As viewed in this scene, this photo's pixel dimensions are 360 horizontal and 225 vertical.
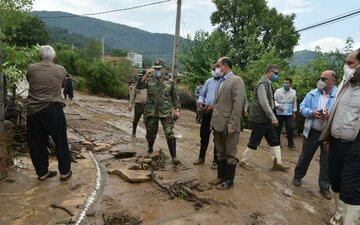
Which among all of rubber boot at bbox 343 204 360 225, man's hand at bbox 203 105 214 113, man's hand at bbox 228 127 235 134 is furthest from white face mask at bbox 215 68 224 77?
rubber boot at bbox 343 204 360 225

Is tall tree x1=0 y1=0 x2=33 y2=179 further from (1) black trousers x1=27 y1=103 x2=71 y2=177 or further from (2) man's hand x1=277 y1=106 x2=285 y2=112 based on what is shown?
(2) man's hand x1=277 y1=106 x2=285 y2=112

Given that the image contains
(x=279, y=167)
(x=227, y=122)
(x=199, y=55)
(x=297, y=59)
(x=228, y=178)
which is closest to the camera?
(x=227, y=122)

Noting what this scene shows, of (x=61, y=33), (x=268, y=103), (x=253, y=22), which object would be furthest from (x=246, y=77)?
(x=61, y=33)

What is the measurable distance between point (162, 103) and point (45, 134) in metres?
2.17

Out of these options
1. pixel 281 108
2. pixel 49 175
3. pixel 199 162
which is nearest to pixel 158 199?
pixel 49 175

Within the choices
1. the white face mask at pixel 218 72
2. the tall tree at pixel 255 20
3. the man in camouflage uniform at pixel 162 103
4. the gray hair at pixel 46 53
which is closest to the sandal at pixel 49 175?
the gray hair at pixel 46 53

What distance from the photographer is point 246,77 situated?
14.3 m

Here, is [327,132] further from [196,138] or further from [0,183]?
[196,138]

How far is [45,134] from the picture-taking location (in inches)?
204

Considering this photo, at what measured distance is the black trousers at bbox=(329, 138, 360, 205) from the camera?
3.49 meters

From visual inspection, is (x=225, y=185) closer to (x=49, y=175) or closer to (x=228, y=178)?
(x=228, y=178)

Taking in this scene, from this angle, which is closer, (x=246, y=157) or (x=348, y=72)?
(x=348, y=72)

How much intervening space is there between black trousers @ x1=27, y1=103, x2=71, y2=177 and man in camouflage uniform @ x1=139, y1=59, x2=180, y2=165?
6.20 ft

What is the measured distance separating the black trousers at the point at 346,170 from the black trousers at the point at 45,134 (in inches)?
139
